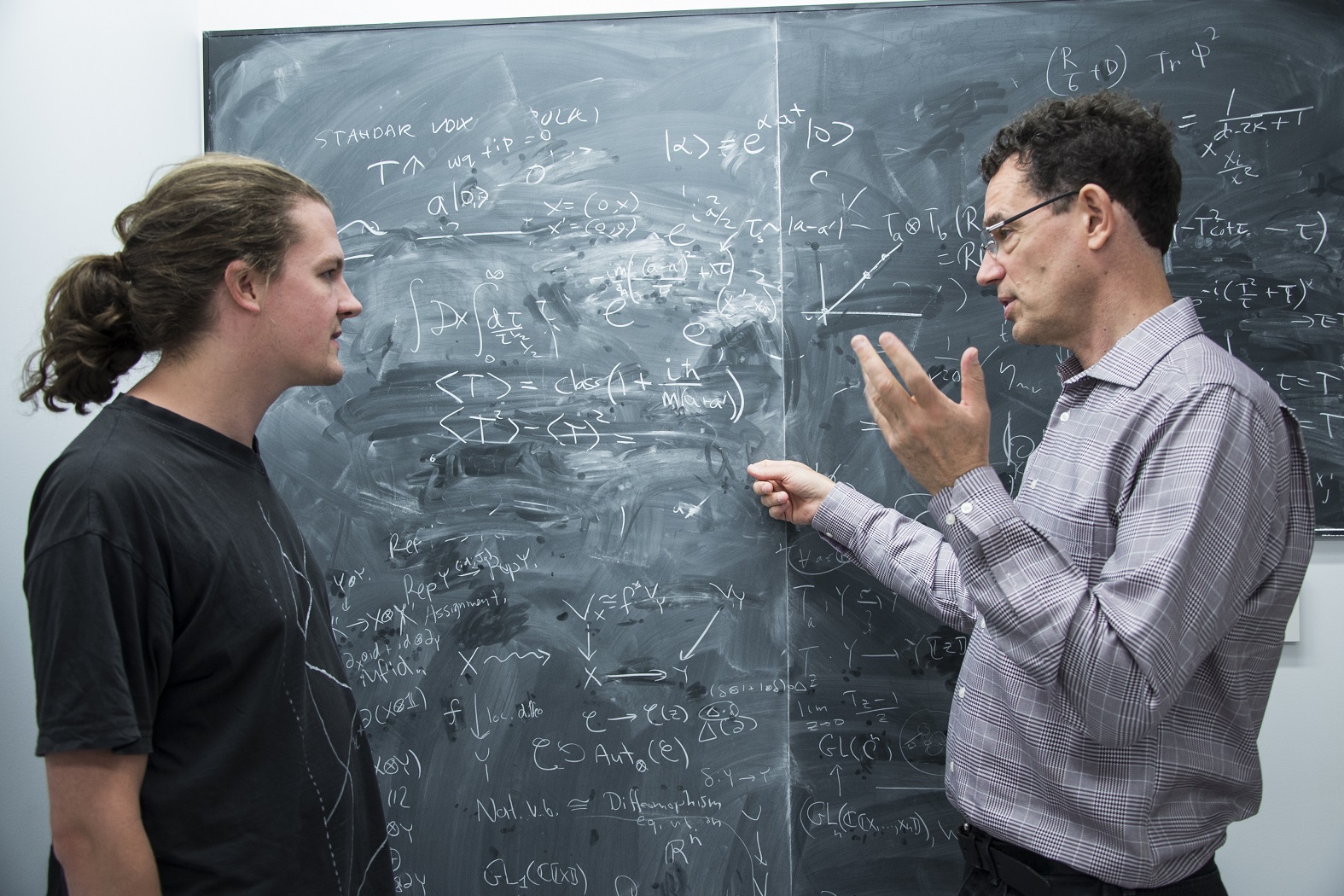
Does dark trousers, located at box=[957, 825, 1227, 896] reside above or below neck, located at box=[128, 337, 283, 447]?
below

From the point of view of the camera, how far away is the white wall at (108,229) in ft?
6.20

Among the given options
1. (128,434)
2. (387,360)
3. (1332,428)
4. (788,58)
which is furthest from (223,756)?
(1332,428)

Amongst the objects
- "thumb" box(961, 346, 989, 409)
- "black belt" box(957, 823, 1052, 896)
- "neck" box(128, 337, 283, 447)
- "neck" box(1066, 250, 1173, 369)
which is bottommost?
"black belt" box(957, 823, 1052, 896)

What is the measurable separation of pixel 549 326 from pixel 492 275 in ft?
0.63

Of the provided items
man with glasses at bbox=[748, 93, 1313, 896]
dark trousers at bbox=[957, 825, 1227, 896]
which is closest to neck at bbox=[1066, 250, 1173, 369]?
man with glasses at bbox=[748, 93, 1313, 896]

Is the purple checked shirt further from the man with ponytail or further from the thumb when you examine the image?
the man with ponytail

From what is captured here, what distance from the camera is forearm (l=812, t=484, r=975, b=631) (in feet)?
5.61

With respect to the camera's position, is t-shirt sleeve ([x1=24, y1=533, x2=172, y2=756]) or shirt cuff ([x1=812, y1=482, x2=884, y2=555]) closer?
t-shirt sleeve ([x1=24, y1=533, x2=172, y2=756])

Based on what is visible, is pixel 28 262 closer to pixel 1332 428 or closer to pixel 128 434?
pixel 128 434

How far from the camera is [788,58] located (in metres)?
2.03

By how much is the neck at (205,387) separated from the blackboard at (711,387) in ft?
2.55

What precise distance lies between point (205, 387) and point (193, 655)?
0.40 m

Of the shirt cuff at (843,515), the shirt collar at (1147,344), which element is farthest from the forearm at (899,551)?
the shirt collar at (1147,344)

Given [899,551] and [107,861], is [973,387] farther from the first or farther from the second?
[107,861]
